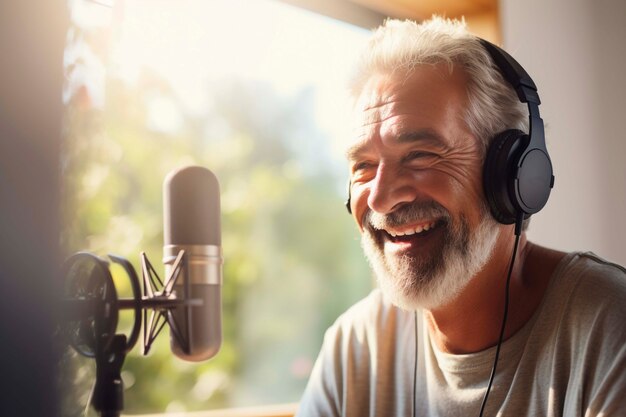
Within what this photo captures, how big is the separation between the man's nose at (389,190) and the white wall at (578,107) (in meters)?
0.89

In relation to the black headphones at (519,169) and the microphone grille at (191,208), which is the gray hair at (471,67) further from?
the microphone grille at (191,208)

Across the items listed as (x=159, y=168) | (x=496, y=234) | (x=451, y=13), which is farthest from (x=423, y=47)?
(x=159, y=168)

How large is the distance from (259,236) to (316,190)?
269 mm

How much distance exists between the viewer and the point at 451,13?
198 cm

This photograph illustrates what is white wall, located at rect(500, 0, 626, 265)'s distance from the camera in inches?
72.6

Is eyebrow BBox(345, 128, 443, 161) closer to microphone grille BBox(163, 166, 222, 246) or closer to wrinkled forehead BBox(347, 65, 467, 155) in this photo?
wrinkled forehead BBox(347, 65, 467, 155)

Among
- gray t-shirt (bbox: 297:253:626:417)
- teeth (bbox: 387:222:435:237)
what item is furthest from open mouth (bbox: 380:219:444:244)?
gray t-shirt (bbox: 297:253:626:417)

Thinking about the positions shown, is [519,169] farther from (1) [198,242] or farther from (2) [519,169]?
(1) [198,242]

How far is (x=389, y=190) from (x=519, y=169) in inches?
8.8

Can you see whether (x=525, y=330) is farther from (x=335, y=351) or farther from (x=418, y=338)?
(x=335, y=351)

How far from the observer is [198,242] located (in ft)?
2.78

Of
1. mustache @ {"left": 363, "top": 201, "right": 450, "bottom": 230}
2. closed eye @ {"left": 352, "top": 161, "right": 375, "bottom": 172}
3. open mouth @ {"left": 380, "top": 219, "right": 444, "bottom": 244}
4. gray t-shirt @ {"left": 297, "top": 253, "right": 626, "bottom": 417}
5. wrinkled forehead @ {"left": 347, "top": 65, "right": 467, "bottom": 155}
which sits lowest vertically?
gray t-shirt @ {"left": 297, "top": 253, "right": 626, "bottom": 417}

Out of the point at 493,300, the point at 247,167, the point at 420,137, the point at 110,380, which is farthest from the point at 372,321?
the point at 247,167

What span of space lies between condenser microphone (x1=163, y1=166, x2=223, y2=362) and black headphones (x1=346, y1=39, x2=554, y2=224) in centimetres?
45
